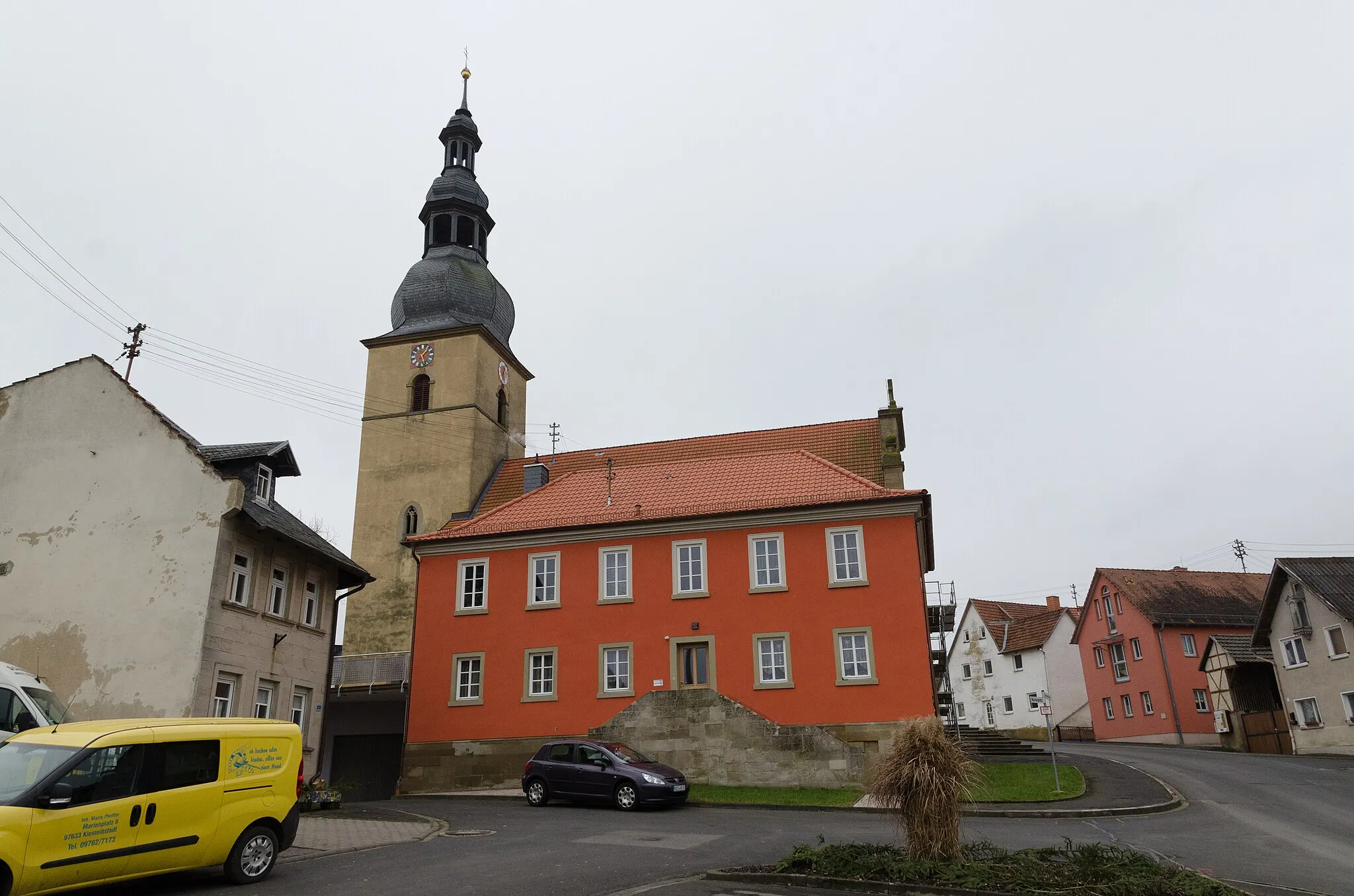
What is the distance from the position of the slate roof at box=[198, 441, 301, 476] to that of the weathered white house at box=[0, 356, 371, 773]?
83 mm

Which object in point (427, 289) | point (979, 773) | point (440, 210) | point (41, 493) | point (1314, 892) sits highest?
point (440, 210)

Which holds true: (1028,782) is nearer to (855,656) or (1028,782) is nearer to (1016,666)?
(855,656)

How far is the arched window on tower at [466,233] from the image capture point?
4450cm

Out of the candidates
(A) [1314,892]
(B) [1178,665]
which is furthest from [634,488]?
(B) [1178,665]

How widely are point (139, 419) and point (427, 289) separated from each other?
812 inches

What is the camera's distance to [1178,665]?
150 feet

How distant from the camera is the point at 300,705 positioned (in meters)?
25.3

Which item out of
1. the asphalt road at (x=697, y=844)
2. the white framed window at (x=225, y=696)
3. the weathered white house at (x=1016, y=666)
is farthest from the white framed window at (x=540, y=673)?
the weathered white house at (x=1016, y=666)

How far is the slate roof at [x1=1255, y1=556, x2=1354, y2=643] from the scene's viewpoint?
115ft

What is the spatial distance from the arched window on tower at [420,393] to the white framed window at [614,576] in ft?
50.0

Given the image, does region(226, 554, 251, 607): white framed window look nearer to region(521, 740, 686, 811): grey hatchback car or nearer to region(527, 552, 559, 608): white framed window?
region(521, 740, 686, 811): grey hatchback car

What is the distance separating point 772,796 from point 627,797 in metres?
3.72

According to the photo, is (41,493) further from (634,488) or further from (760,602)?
(760,602)

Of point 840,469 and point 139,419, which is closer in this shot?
point 139,419
